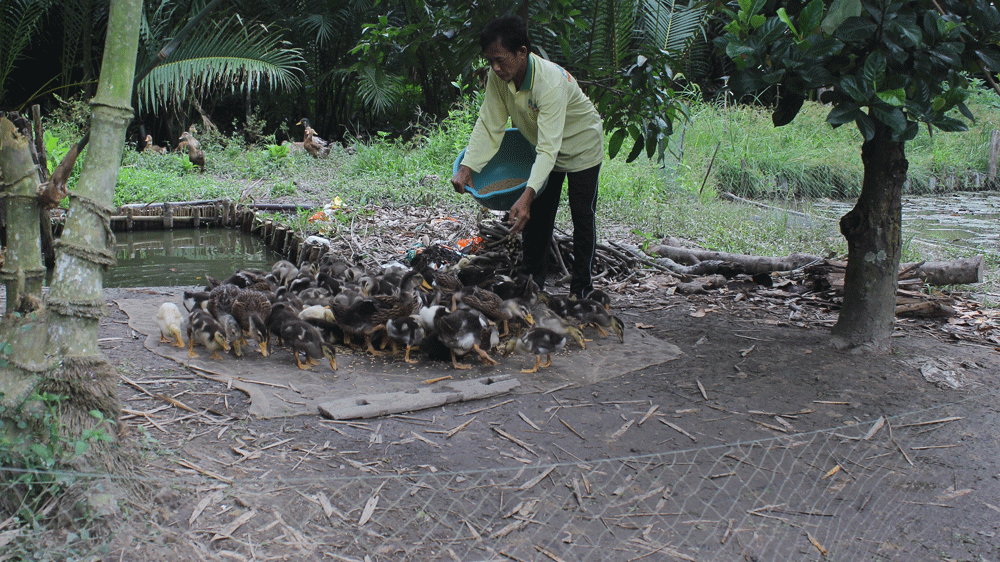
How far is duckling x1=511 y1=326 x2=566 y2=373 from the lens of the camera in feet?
13.4

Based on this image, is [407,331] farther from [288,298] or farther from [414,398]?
[288,298]

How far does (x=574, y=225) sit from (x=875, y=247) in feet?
6.39

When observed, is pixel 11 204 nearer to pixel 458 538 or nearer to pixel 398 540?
pixel 398 540

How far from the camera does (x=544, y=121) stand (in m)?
4.35

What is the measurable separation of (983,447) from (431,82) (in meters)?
13.6

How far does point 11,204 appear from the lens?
230cm

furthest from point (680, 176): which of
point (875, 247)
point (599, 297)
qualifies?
point (875, 247)

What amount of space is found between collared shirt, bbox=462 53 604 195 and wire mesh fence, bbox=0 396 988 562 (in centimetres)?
215

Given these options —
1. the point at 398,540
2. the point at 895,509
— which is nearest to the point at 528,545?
the point at 398,540

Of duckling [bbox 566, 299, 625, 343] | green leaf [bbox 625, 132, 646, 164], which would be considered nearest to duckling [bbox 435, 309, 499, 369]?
duckling [bbox 566, 299, 625, 343]

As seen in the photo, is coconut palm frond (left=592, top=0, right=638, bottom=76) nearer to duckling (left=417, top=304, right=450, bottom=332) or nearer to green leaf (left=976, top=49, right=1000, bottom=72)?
duckling (left=417, top=304, right=450, bottom=332)

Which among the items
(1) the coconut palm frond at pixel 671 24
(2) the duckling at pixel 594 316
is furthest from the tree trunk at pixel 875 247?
(1) the coconut palm frond at pixel 671 24

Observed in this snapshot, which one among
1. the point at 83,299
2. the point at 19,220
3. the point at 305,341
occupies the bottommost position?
the point at 305,341

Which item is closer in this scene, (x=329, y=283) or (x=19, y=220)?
(x=19, y=220)
